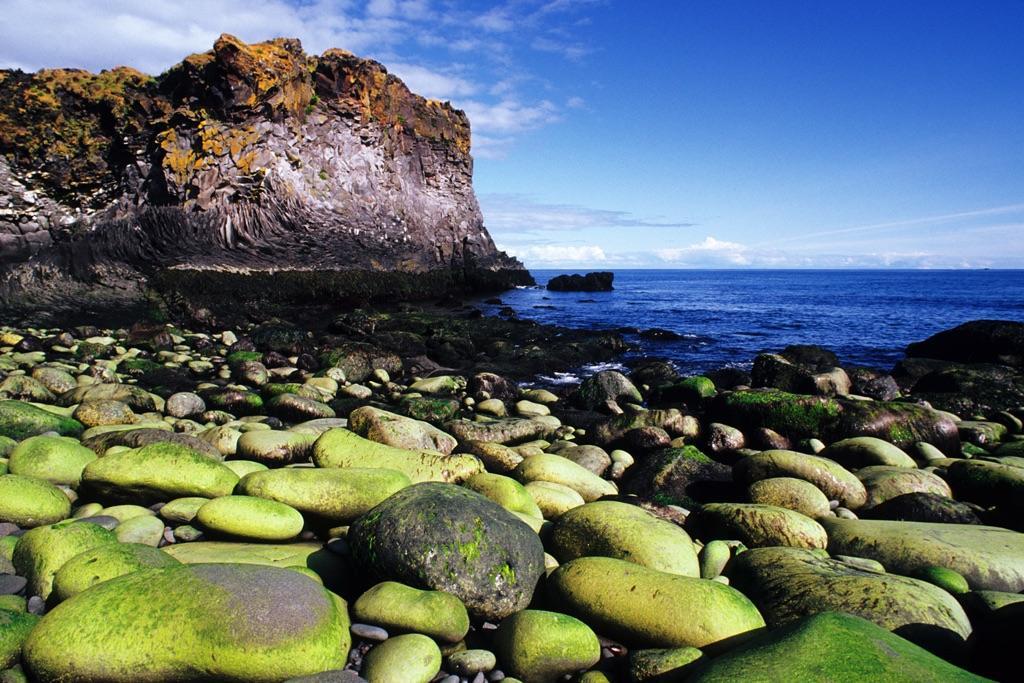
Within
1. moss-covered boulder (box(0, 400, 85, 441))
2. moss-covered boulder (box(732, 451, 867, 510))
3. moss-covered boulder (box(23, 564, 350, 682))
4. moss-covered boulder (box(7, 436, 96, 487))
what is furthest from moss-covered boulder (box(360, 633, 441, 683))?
moss-covered boulder (box(0, 400, 85, 441))

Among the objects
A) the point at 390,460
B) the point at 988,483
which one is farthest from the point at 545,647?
the point at 988,483

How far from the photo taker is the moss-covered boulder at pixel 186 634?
2.63 meters

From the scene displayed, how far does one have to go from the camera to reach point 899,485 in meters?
6.31

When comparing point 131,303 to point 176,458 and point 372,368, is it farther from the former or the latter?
point 176,458

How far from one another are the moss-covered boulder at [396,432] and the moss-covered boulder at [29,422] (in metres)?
3.47

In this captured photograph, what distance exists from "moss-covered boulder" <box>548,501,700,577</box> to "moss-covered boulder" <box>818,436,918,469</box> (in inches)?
180

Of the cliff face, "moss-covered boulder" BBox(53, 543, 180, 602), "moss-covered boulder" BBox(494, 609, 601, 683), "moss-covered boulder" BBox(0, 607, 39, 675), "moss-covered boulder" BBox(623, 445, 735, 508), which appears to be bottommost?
"moss-covered boulder" BBox(623, 445, 735, 508)

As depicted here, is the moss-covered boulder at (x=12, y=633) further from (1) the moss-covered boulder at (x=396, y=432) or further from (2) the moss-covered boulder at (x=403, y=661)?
(1) the moss-covered boulder at (x=396, y=432)

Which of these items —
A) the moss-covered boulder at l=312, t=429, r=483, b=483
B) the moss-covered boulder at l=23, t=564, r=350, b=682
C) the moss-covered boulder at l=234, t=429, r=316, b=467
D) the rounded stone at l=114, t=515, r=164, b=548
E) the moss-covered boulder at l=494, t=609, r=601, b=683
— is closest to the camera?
the moss-covered boulder at l=23, t=564, r=350, b=682

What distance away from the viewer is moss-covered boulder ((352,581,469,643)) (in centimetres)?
312

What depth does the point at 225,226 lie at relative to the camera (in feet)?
97.1

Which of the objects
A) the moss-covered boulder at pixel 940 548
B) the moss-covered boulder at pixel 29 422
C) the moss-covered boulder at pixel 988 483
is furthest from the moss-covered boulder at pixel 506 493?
the moss-covered boulder at pixel 29 422

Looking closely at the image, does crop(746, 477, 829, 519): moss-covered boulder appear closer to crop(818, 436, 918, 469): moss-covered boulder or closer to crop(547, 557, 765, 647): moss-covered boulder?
crop(818, 436, 918, 469): moss-covered boulder

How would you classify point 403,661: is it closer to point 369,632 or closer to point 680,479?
point 369,632
